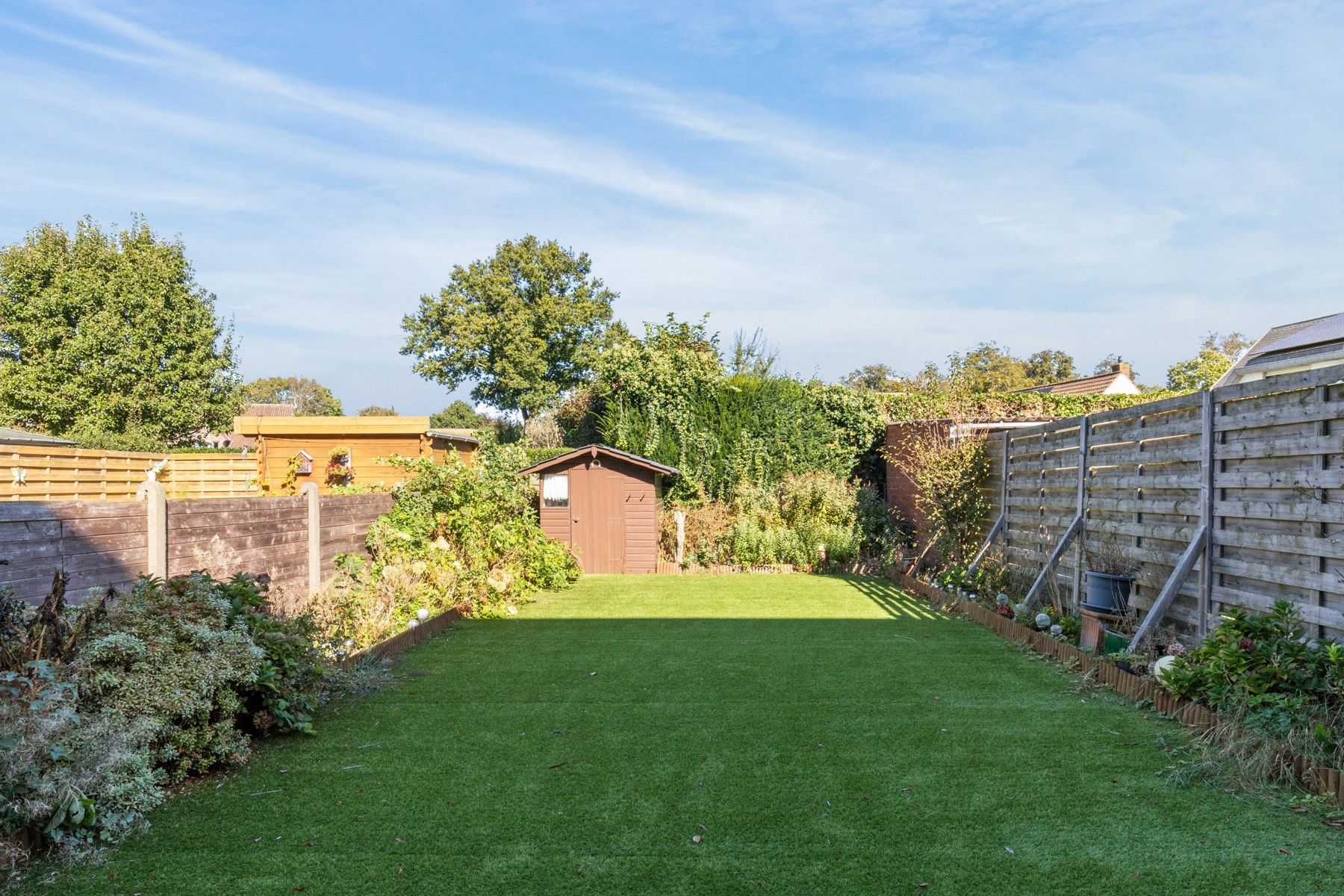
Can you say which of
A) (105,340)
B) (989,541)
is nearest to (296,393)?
(105,340)

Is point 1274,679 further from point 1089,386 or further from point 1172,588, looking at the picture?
point 1089,386

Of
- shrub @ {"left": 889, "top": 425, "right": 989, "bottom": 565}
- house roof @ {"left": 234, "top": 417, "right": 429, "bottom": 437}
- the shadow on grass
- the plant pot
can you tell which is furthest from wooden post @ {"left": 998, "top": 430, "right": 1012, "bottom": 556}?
house roof @ {"left": 234, "top": 417, "right": 429, "bottom": 437}

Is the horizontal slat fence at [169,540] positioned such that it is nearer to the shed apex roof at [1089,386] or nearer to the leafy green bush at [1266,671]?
the leafy green bush at [1266,671]

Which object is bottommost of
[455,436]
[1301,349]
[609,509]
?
[609,509]

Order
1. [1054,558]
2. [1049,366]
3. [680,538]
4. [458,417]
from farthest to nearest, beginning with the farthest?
[458,417]
[1049,366]
[680,538]
[1054,558]

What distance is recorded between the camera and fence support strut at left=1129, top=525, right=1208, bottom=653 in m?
5.88

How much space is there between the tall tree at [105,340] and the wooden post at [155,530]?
20.5m

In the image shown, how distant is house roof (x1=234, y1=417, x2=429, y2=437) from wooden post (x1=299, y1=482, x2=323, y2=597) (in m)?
9.26

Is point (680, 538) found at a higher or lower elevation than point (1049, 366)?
lower

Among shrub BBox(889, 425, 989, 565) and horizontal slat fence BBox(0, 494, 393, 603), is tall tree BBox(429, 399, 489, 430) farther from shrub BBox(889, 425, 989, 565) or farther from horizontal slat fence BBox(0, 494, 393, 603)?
horizontal slat fence BBox(0, 494, 393, 603)

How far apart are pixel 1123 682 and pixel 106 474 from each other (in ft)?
51.7

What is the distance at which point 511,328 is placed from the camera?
37406 millimetres

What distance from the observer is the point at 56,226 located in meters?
25.7

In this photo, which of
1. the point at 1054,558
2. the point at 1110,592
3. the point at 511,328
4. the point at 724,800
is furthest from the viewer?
the point at 511,328
